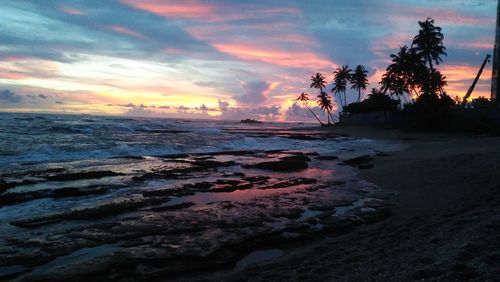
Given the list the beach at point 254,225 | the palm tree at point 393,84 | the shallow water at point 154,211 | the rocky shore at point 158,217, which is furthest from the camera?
the palm tree at point 393,84

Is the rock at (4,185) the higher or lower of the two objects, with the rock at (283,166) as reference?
lower

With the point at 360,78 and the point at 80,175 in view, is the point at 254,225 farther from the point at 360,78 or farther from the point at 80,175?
the point at 360,78

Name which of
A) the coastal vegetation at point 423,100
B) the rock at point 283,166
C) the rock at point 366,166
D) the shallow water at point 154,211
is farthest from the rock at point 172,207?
the coastal vegetation at point 423,100

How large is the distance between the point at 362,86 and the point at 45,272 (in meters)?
83.6

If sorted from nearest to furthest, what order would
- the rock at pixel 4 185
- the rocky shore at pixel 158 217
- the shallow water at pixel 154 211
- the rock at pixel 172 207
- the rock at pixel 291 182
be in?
1. the rocky shore at pixel 158 217
2. the shallow water at pixel 154 211
3. the rock at pixel 172 207
4. the rock at pixel 4 185
5. the rock at pixel 291 182

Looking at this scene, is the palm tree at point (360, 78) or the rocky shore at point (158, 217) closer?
the rocky shore at point (158, 217)

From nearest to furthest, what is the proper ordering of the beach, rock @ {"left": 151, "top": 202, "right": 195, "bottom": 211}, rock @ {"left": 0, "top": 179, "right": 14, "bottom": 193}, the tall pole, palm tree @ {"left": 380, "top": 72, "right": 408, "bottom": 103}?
1. the beach
2. rock @ {"left": 151, "top": 202, "right": 195, "bottom": 211}
3. rock @ {"left": 0, "top": 179, "right": 14, "bottom": 193}
4. the tall pole
5. palm tree @ {"left": 380, "top": 72, "right": 408, "bottom": 103}

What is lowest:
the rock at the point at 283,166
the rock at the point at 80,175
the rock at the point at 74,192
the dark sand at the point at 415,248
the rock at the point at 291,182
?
the rock at the point at 74,192

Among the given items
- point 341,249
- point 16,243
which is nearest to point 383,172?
point 341,249

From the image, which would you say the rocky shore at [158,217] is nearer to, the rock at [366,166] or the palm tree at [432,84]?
the rock at [366,166]

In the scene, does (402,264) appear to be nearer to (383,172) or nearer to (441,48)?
(383,172)

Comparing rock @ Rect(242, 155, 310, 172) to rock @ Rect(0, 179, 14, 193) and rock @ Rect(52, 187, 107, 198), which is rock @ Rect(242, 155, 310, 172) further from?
rock @ Rect(0, 179, 14, 193)

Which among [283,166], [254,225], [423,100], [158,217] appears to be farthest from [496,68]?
[158,217]

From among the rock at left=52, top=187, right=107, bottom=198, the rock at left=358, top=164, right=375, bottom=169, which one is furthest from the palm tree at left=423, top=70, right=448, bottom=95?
the rock at left=52, top=187, right=107, bottom=198
